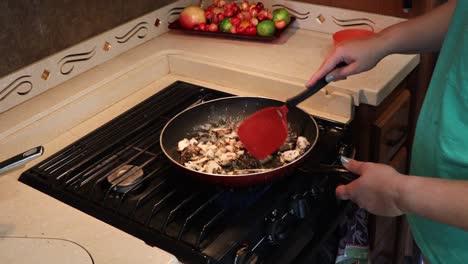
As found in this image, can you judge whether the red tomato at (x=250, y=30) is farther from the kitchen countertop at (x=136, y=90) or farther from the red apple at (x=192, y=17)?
the red apple at (x=192, y=17)

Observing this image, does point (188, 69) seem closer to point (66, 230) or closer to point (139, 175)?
point (139, 175)

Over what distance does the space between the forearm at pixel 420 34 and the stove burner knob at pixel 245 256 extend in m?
0.53

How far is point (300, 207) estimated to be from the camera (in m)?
1.14

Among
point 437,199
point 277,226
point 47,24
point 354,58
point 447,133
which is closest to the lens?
point 437,199

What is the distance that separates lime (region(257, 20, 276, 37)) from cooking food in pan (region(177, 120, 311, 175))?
0.48 meters

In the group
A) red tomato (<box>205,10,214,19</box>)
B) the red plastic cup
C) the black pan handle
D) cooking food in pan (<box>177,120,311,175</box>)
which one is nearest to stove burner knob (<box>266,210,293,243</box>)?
cooking food in pan (<box>177,120,311,175</box>)

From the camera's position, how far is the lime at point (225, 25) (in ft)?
5.73

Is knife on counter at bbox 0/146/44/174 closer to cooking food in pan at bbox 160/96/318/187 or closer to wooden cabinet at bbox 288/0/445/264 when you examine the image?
cooking food in pan at bbox 160/96/318/187

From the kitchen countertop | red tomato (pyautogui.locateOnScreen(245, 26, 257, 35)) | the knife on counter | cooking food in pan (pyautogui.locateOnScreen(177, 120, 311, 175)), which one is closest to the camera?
the knife on counter

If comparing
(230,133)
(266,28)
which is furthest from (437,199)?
(266,28)

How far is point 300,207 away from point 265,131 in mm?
208

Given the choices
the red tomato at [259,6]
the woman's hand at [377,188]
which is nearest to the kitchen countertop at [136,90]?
the red tomato at [259,6]

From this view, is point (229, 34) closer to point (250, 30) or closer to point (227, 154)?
point (250, 30)

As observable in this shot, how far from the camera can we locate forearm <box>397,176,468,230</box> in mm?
846
